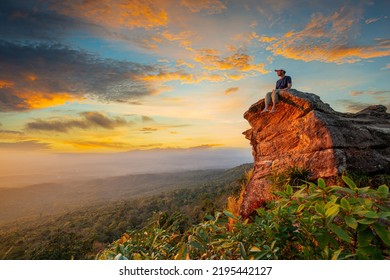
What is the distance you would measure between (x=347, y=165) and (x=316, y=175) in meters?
0.76

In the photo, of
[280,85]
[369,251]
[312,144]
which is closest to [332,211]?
[369,251]

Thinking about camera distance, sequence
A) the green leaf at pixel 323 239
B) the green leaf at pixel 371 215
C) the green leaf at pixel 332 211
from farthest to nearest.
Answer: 1. the green leaf at pixel 323 239
2. the green leaf at pixel 332 211
3. the green leaf at pixel 371 215

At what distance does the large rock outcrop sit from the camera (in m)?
6.18

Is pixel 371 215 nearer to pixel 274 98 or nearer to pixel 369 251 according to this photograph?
pixel 369 251

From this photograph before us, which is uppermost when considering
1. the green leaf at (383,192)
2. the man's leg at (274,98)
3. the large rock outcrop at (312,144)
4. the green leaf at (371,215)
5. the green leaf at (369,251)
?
the man's leg at (274,98)

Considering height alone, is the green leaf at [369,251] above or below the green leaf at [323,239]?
below

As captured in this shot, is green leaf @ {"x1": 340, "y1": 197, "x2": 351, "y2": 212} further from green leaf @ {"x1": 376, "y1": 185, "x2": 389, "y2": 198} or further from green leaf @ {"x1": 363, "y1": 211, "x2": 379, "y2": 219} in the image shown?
green leaf @ {"x1": 376, "y1": 185, "x2": 389, "y2": 198}

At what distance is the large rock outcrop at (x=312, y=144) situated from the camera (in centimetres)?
618

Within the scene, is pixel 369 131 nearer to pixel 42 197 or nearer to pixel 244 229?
pixel 244 229

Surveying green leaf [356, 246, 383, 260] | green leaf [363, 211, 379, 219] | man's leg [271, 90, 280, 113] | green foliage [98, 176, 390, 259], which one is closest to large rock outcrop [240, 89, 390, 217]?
man's leg [271, 90, 280, 113]

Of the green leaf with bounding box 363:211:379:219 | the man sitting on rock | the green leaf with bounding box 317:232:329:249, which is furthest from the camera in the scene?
the man sitting on rock

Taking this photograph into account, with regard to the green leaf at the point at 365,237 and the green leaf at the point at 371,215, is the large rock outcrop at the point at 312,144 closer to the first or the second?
the green leaf at the point at 365,237

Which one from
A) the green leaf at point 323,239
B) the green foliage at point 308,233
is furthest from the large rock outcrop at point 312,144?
the green leaf at point 323,239

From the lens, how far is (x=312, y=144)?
666 cm
